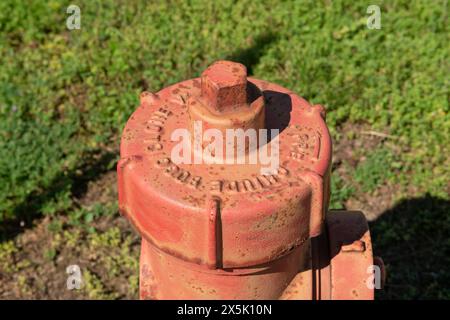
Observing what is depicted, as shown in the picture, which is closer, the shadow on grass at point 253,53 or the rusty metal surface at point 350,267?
the rusty metal surface at point 350,267

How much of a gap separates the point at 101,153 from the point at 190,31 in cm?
122

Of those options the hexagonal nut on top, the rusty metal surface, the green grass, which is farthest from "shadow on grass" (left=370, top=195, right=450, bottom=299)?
the hexagonal nut on top

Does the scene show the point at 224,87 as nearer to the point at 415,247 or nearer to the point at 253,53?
the point at 415,247

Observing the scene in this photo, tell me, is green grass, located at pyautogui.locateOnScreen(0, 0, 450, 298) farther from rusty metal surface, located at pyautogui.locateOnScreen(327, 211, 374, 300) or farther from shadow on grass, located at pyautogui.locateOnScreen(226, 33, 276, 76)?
rusty metal surface, located at pyautogui.locateOnScreen(327, 211, 374, 300)

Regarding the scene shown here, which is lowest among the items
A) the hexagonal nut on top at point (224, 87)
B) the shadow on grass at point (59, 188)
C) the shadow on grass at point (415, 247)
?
the shadow on grass at point (415, 247)

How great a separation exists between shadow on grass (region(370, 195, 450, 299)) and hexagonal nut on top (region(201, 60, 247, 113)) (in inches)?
79.9

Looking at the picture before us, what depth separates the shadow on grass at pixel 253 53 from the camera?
472 centimetres

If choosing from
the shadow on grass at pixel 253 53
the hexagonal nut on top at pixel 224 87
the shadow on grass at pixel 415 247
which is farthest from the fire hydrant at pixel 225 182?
the shadow on grass at pixel 253 53

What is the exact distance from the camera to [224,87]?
1.96 metres

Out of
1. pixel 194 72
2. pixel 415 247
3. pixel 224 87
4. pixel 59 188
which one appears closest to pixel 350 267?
pixel 224 87

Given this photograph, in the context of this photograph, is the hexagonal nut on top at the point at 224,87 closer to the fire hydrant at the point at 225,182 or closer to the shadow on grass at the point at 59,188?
the fire hydrant at the point at 225,182

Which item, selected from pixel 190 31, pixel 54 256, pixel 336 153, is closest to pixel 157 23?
pixel 190 31

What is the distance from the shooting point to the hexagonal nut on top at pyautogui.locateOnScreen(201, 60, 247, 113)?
1.97 m
